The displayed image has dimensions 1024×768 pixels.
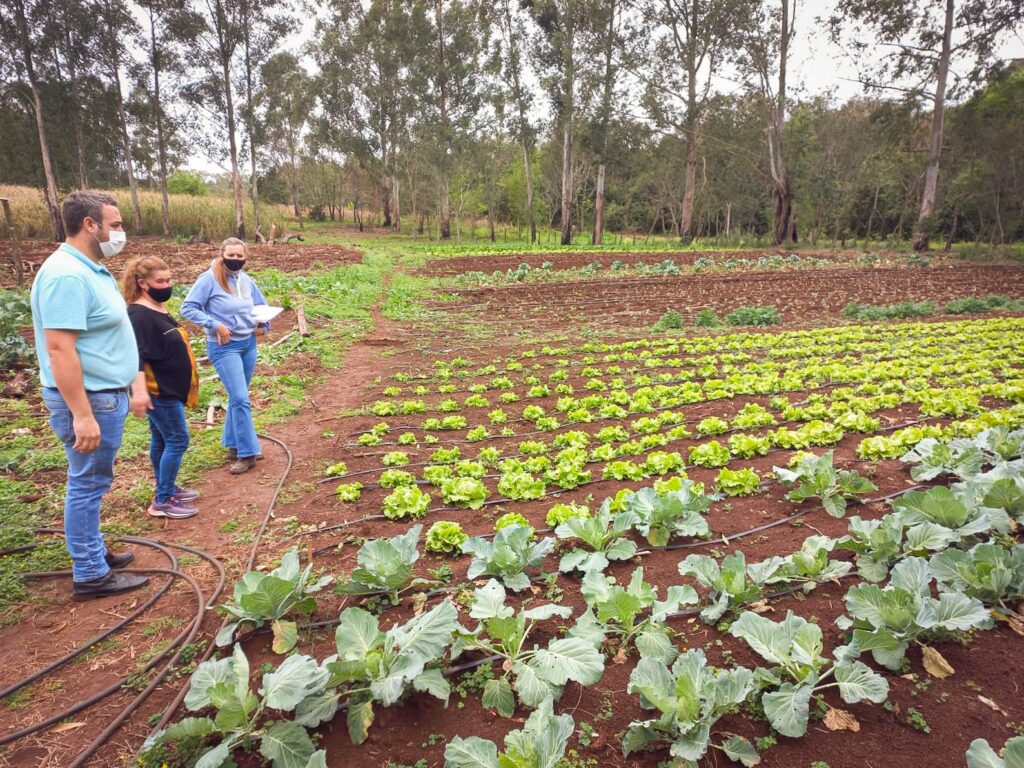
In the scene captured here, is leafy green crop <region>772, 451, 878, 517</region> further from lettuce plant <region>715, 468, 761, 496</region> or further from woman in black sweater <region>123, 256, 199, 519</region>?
woman in black sweater <region>123, 256, 199, 519</region>

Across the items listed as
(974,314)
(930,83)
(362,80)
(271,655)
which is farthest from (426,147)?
(271,655)

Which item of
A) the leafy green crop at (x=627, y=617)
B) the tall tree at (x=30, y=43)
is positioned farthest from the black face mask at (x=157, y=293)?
the tall tree at (x=30, y=43)

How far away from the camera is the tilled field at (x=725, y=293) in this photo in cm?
1396

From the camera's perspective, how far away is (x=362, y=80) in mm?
43188

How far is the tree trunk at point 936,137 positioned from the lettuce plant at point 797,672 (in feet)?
103

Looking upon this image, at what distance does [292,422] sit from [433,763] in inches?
207

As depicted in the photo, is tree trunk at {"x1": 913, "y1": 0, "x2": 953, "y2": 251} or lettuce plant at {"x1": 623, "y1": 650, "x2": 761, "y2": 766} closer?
lettuce plant at {"x1": 623, "y1": 650, "x2": 761, "y2": 766}

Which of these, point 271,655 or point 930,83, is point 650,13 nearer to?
point 930,83

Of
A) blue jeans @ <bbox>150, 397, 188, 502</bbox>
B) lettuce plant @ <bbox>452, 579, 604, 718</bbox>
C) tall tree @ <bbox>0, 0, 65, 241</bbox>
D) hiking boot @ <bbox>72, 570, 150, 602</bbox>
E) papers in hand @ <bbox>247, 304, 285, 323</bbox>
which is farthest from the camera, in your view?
tall tree @ <bbox>0, 0, 65, 241</bbox>

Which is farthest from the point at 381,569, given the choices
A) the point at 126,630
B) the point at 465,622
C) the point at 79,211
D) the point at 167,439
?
the point at 79,211

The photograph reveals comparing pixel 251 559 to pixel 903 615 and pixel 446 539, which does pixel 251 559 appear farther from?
pixel 903 615

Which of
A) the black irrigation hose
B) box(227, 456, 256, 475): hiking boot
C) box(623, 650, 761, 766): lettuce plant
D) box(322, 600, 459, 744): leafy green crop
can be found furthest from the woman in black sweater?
box(623, 650, 761, 766): lettuce plant

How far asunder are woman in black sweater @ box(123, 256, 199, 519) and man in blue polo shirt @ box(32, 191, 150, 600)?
79 centimetres

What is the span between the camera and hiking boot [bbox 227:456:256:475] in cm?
529
